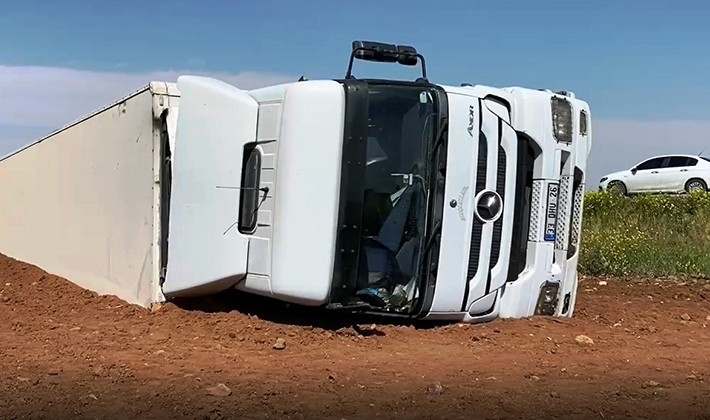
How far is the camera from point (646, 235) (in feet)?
38.5

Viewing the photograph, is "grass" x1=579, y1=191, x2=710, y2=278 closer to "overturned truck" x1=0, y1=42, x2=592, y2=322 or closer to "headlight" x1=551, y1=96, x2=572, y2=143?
"overturned truck" x1=0, y1=42, x2=592, y2=322

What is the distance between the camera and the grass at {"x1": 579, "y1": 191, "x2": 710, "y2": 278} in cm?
920

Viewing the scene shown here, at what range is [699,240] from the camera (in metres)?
12.0

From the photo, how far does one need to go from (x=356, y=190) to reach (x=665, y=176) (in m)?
17.7

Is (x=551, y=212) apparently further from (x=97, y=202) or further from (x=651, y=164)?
(x=651, y=164)

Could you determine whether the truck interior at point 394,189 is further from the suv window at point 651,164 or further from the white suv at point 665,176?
the suv window at point 651,164

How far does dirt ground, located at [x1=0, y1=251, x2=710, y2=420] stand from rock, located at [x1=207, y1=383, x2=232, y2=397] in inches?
0.5

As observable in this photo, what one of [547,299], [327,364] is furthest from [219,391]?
[547,299]

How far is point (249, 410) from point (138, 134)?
8.64 feet

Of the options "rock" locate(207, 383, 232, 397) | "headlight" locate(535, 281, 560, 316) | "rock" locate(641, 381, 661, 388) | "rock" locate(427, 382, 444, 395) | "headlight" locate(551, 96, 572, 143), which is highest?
"headlight" locate(551, 96, 572, 143)

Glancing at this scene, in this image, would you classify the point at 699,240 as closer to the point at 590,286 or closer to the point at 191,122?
the point at 590,286

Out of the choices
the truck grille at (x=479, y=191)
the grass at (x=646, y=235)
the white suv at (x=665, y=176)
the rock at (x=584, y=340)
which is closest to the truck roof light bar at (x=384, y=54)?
the truck grille at (x=479, y=191)

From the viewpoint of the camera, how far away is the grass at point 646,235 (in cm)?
920

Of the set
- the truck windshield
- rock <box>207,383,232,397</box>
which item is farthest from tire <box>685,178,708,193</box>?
rock <box>207,383,232,397</box>
